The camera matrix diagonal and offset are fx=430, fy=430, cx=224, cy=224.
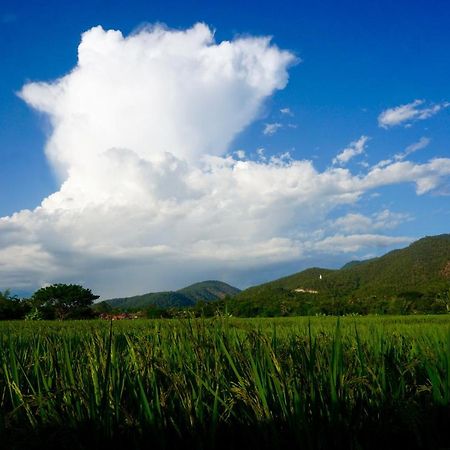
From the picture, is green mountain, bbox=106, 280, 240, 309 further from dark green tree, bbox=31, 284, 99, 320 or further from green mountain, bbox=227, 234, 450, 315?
dark green tree, bbox=31, 284, 99, 320

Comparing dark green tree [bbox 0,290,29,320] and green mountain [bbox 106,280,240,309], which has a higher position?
green mountain [bbox 106,280,240,309]

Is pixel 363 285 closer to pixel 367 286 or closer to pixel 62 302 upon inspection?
pixel 367 286

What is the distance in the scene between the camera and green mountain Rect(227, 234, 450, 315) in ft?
75.8

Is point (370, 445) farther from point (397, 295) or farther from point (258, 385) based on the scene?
point (397, 295)

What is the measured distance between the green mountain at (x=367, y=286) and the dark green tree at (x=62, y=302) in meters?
8.93

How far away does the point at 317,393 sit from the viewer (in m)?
1.56

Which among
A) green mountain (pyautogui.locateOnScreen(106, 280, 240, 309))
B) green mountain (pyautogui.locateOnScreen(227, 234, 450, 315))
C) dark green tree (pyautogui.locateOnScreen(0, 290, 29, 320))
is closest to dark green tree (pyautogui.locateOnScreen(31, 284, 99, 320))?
dark green tree (pyautogui.locateOnScreen(0, 290, 29, 320))

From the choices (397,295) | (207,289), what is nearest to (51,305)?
(397,295)

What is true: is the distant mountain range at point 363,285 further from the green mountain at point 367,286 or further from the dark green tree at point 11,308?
the dark green tree at point 11,308

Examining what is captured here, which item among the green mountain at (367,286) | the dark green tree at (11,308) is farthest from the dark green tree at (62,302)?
the green mountain at (367,286)

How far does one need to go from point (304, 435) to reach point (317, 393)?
0.17m

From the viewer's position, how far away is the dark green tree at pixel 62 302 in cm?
2478

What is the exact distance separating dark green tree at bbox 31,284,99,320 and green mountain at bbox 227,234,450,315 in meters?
8.93

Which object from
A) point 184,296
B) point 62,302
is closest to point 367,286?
point 62,302
